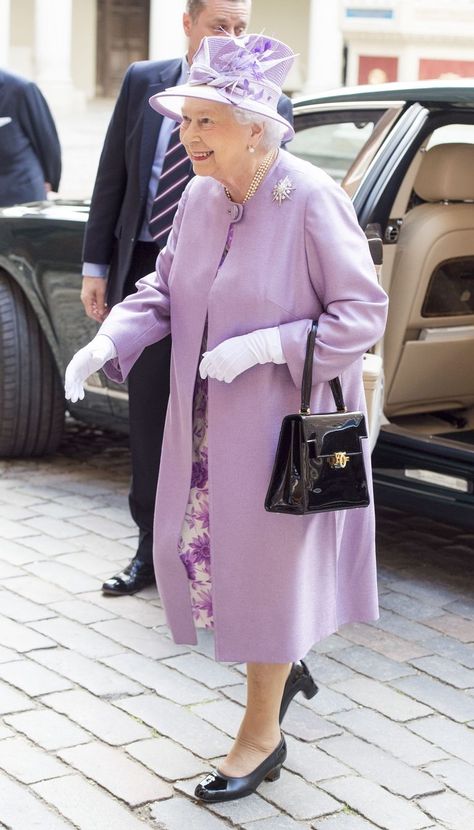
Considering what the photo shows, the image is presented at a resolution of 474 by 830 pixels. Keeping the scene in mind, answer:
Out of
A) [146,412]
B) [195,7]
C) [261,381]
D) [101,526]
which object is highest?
[195,7]

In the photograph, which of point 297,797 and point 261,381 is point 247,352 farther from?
point 297,797

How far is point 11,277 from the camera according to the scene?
19.2 feet

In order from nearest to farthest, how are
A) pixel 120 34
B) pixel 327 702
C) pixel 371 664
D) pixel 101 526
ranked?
pixel 327 702, pixel 371 664, pixel 101 526, pixel 120 34

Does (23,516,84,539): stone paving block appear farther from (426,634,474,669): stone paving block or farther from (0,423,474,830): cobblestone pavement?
(426,634,474,669): stone paving block

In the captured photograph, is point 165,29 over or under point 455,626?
over

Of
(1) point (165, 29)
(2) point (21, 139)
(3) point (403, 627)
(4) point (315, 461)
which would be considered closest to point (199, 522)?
(4) point (315, 461)

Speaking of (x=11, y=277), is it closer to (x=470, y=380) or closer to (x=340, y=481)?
(x=470, y=380)

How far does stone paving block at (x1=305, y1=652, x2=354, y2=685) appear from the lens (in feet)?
12.7

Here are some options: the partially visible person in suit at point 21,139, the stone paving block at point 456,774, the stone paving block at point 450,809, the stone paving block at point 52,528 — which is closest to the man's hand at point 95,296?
the stone paving block at point 52,528

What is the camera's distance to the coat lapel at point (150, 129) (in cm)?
423

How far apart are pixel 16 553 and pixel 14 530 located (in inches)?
10.1

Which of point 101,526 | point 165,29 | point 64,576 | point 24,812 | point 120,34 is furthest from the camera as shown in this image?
point 120,34

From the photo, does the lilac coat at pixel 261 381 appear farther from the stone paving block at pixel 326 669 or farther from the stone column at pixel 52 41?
the stone column at pixel 52 41

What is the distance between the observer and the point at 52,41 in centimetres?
3094
